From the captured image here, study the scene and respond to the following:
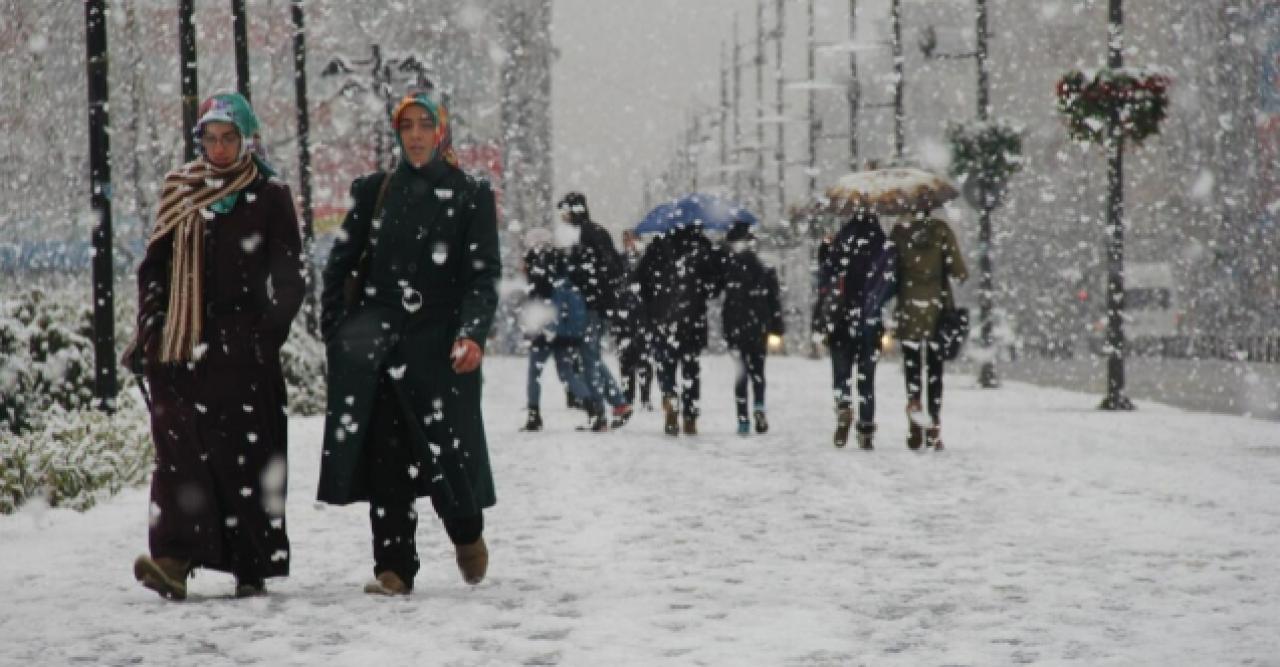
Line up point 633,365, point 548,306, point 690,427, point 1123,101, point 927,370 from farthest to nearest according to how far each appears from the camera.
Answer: point 633,365 < point 1123,101 < point 548,306 < point 690,427 < point 927,370

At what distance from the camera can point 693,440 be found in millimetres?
15188

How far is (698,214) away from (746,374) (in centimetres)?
148

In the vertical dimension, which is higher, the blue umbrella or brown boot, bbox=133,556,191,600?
the blue umbrella

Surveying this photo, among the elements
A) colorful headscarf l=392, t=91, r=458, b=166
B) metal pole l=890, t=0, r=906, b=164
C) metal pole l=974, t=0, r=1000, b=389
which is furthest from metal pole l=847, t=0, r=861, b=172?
colorful headscarf l=392, t=91, r=458, b=166

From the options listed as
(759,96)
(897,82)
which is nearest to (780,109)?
(759,96)

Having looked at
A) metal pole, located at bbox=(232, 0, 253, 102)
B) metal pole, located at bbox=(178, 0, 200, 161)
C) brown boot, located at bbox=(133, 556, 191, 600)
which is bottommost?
brown boot, located at bbox=(133, 556, 191, 600)

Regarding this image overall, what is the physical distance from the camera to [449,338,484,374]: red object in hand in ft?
22.3

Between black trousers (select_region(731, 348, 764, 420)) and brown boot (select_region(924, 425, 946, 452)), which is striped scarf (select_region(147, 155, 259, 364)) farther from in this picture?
black trousers (select_region(731, 348, 764, 420))

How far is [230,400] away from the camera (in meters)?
6.87

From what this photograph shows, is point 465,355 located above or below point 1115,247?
below

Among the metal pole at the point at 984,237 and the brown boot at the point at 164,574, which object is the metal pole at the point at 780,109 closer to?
the metal pole at the point at 984,237

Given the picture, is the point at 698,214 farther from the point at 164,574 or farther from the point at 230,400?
the point at 164,574

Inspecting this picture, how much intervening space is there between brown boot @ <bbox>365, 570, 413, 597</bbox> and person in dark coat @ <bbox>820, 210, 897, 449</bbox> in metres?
7.06

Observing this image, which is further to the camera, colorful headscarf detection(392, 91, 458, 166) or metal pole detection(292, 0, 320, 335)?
metal pole detection(292, 0, 320, 335)
